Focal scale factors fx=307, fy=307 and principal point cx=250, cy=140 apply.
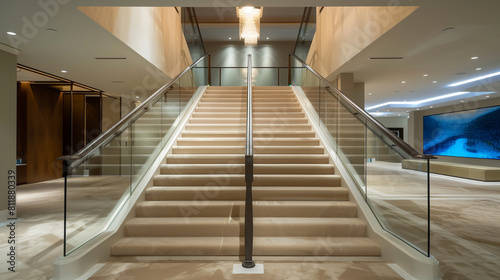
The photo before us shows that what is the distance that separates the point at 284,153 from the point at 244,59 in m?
12.1

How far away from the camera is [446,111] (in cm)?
1559

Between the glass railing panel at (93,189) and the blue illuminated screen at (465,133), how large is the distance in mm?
14013

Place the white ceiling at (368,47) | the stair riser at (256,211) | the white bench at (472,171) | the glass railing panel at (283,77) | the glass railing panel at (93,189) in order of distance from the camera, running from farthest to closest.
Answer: the glass railing panel at (283,77)
the white bench at (472,171)
the white ceiling at (368,47)
the stair riser at (256,211)
the glass railing panel at (93,189)

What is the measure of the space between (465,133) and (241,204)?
1445 centimetres

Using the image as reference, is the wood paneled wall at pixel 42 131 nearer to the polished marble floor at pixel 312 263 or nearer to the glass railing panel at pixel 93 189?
the polished marble floor at pixel 312 263

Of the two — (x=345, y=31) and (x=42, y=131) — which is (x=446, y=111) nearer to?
(x=345, y=31)

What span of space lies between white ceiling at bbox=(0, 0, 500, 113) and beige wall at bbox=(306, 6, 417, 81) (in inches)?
6.9

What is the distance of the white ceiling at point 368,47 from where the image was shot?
4.03 metres

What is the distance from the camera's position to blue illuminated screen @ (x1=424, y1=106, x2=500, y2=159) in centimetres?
1248

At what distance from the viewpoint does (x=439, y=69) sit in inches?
322

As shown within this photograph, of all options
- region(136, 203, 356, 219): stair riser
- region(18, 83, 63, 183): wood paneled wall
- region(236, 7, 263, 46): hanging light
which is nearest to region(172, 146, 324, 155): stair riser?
region(136, 203, 356, 219): stair riser

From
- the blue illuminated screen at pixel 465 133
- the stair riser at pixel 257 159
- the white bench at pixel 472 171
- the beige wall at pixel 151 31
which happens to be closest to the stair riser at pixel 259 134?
the stair riser at pixel 257 159

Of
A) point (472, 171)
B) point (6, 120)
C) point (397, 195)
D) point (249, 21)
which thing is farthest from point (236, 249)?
point (472, 171)

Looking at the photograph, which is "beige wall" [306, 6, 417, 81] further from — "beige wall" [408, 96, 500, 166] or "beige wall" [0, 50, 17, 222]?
"beige wall" [408, 96, 500, 166]
